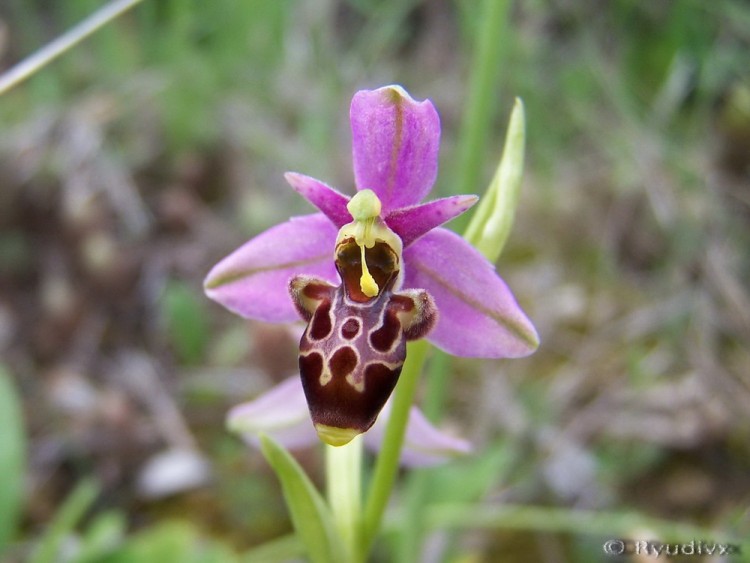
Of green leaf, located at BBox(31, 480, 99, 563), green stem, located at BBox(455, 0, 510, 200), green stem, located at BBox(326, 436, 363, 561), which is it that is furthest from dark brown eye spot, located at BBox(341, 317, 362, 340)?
green leaf, located at BBox(31, 480, 99, 563)

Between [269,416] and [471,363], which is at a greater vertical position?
[471,363]

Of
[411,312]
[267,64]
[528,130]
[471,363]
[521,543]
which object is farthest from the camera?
[267,64]

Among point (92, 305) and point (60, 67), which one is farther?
point (60, 67)

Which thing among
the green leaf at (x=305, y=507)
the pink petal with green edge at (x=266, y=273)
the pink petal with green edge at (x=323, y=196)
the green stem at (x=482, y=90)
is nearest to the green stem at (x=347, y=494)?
the green leaf at (x=305, y=507)

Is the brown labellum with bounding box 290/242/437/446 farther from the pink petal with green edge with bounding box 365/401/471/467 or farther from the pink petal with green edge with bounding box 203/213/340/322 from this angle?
the pink petal with green edge with bounding box 365/401/471/467

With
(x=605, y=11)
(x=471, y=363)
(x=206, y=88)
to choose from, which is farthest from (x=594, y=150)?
(x=206, y=88)

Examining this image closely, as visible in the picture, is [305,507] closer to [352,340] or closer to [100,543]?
[352,340]

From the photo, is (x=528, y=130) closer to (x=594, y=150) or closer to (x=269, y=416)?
(x=594, y=150)

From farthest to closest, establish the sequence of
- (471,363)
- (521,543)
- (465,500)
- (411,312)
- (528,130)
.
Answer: (528,130) → (471,363) → (521,543) → (465,500) → (411,312)

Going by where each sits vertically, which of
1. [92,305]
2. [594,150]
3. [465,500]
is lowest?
[465,500]
